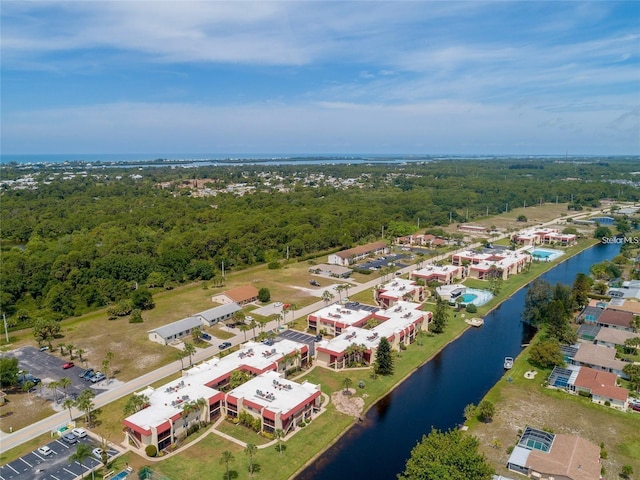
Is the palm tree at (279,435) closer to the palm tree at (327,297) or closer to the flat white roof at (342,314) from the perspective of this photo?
the flat white roof at (342,314)

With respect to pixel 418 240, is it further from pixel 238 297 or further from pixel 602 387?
pixel 602 387

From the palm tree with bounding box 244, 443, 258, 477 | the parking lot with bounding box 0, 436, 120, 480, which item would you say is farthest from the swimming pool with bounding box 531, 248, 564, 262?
the parking lot with bounding box 0, 436, 120, 480

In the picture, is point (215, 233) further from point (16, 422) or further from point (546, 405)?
point (546, 405)

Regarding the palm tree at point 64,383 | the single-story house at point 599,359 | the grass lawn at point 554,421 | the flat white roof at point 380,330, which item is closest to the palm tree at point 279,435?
the flat white roof at point 380,330

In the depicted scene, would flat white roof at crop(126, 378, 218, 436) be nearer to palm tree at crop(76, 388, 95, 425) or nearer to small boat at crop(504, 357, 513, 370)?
palm tree at crop(76, 388, 95, 425)

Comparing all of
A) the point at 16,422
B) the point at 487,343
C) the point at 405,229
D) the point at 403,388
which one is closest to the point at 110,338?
the point at 16,422

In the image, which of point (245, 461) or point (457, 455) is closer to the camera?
point (457, 455)

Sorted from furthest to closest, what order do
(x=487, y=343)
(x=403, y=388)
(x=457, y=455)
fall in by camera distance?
(x=487, y=343) < (x=403, y=388) < (x=457, y=455)
